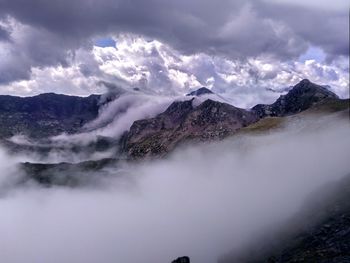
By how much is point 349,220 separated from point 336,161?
87.0 meters

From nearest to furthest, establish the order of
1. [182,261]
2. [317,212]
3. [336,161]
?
[317,212]
[182,261]
[336,161]

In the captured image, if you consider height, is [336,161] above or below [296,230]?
above

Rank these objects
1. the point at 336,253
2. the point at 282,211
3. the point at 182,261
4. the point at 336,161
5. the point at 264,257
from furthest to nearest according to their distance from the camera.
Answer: the point at 336,161, the point at 282,211, the point at 182,261, the point at 264,257, the point at 336,253

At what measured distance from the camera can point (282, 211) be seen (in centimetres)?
16725

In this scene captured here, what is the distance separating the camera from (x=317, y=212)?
13300cm

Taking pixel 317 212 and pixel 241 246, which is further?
pixel 241 246

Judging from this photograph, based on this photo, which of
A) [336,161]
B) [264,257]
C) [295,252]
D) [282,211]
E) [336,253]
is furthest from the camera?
[336,161]

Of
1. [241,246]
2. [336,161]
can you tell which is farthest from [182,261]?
[336,161]

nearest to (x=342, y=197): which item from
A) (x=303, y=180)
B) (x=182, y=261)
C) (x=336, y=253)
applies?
(x=336, y=253)

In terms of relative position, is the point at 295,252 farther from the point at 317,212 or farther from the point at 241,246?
the point at 241,246

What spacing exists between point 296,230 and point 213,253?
74.4 metres

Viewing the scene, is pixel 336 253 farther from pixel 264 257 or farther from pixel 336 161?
pixel 336 161

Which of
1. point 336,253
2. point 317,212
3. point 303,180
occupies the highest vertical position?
point 303,180

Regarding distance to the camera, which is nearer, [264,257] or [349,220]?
[349,220]
